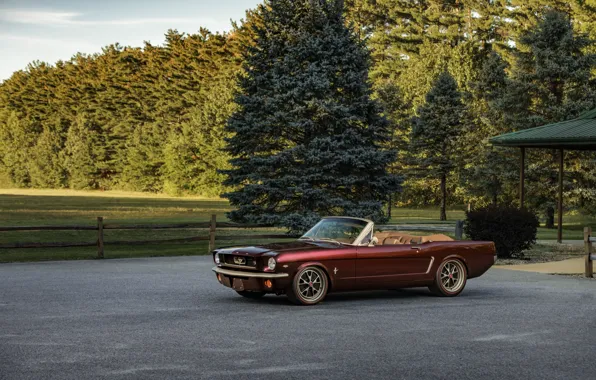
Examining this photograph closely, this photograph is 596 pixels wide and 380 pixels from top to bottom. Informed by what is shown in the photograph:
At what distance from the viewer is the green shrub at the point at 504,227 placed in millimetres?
20844

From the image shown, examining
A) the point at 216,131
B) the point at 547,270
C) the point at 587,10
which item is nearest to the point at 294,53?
the point at 547,270

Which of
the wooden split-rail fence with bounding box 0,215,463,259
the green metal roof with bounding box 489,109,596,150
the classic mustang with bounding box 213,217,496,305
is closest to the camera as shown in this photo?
the classic mustang with bounding box 213,217,496,305

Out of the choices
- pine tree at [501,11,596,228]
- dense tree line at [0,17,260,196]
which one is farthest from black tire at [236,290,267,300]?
dense tree line at [0,17,260,196]

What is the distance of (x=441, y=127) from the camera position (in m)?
54.2

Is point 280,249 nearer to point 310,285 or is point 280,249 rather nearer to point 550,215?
point 310,285

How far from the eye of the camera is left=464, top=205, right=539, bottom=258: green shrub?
20.8 m

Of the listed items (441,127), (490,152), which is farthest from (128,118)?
(490,152)

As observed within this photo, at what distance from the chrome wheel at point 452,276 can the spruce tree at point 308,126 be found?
12.0 m

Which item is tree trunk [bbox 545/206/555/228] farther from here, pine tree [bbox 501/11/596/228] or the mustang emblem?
the mustang emblem

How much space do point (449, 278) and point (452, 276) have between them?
75mm

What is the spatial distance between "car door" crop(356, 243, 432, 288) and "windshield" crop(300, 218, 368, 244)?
0.35 m

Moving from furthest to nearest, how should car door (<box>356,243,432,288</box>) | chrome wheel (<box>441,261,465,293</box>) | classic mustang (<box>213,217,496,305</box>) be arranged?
chrome wheel (<box>441,261,465,293</box>), car door (<box>356,243,432,288</box>), classic mustang (<box>213,217,496,305</box>)

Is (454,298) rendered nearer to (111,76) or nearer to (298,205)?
(298,205)

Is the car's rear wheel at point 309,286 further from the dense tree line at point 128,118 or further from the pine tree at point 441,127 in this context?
the dense tree line at point 128,118
